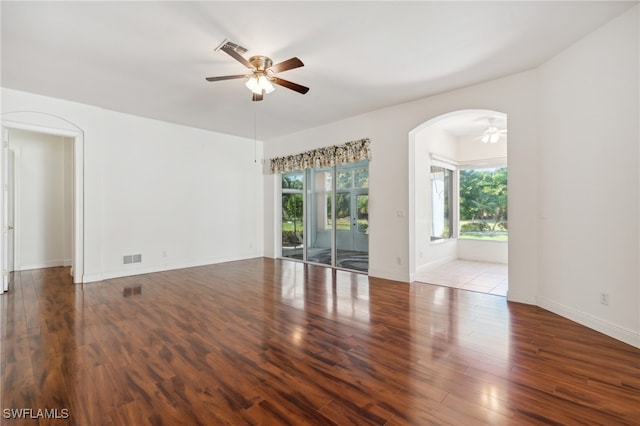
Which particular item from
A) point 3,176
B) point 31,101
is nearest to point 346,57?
point 31,101

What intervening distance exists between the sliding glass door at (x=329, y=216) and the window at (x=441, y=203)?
5.77 ft

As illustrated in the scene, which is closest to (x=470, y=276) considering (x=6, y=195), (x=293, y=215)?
(x=293, y=215)

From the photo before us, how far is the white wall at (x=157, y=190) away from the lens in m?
4.95

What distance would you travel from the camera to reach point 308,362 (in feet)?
7.70

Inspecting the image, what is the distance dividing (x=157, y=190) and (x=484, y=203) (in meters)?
7.26

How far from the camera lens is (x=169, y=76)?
377 centimetres

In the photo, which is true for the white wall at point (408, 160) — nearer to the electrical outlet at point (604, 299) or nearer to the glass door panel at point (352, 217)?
the glass door panel at point (352, 217)

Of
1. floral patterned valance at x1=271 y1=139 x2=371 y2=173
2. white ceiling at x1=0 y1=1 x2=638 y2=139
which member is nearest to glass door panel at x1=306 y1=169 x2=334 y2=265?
floral patterned valance at x1=271 y1=139 x2=371 y2=173

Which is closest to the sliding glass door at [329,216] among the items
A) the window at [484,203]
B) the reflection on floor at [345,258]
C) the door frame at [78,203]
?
the reflection on floor at [345,258]

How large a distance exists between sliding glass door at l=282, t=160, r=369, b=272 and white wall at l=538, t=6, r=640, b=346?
286cm

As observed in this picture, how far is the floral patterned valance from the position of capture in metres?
5.42

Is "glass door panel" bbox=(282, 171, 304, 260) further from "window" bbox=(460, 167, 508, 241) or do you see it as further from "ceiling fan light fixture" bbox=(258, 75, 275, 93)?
"window" bbox=(460, 167, 508, 241)

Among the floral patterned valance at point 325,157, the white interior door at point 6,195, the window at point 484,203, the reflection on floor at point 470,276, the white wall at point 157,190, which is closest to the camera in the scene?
the white interior door at point 6,195

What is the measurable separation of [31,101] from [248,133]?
3572 mm
